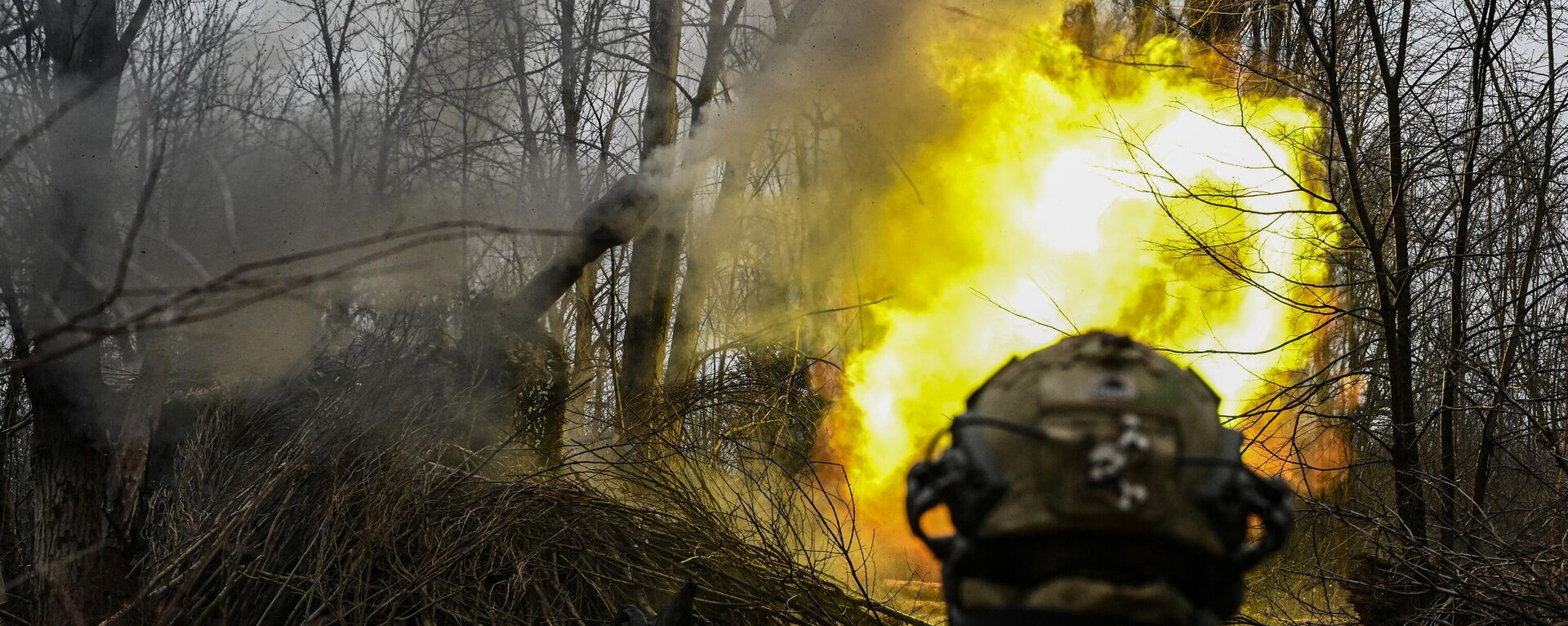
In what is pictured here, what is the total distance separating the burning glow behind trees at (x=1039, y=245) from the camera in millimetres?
9609

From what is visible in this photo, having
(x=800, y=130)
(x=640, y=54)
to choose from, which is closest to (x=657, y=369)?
(x=800, y=130)

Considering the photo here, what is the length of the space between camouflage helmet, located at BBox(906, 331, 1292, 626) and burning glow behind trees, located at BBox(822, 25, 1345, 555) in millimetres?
7411

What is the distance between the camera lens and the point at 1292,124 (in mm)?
8102

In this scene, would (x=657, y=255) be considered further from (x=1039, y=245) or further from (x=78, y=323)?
(x=78, y=323)

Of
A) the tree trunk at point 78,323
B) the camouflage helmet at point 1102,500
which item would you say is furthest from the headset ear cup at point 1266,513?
the tree trunk at point 78,323

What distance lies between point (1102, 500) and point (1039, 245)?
9567 millimetres

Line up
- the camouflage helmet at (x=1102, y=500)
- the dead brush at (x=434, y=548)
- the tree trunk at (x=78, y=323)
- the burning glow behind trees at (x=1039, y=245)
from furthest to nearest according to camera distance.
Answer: the burning glow behind trees at (x=1039, y=245) < the tree trunk at (x=78, y=323) < the dead brush at (x=434, y=548) < the camouflage helmet at (x=1102, y=500)

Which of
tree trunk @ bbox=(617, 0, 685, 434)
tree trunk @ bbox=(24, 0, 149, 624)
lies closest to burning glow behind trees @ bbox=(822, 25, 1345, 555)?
tree trunk @ bbox=(617, 0, 685, 434)

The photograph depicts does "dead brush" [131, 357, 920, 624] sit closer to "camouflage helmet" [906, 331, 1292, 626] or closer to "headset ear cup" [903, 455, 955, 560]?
"headset ear cup" [903, 455, 955, 560]

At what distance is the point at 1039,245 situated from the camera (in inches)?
432

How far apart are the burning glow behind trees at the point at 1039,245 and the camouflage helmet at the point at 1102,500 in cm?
741

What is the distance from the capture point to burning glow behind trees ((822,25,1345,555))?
9609 mm

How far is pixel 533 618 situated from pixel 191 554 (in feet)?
5.94

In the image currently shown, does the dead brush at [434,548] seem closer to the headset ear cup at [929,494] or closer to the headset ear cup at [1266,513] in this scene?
the headset ear cup at [929,494]
